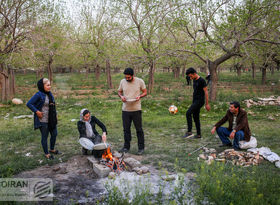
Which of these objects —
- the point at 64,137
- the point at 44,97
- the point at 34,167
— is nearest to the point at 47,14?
the point at 64,137

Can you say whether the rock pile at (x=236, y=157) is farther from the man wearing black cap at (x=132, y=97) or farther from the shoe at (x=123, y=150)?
the shoe at (x=123, y=150)

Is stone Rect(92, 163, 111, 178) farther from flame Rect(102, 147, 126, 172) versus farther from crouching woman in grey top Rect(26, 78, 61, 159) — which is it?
crouching woman in grey top Rect(26, 78, 61, 159)

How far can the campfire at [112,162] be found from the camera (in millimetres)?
4793

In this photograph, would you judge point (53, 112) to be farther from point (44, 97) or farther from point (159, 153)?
point (159, 153)

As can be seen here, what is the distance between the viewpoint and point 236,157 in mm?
5332

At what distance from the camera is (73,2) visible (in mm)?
22859

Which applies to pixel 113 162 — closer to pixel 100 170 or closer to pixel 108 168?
pixel 108 168

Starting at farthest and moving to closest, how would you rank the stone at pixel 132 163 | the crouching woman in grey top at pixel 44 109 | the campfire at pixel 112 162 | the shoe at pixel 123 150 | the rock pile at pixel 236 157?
1. the shoe at pixel 123 150
2. the crouching woman in grey top at pixel 44 109
3. the rock pile at pixel 236 157
4. the stone at pixel 132 163
5. the campfire at pixel 112 162

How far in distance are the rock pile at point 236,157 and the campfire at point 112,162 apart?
1715 mm

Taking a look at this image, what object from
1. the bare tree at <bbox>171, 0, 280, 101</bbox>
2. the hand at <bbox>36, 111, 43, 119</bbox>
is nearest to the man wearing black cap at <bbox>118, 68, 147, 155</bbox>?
the hand at <bbox>36, 111, 43, 119</bbox>

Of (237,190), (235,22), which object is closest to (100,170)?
(237,190)

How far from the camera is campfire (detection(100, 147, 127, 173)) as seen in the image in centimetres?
479

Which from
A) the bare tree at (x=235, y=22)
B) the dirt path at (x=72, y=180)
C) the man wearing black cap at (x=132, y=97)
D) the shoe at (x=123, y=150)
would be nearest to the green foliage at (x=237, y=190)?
A: the dirt path at (x=72, y=180)

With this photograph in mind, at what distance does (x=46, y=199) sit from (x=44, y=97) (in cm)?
239
